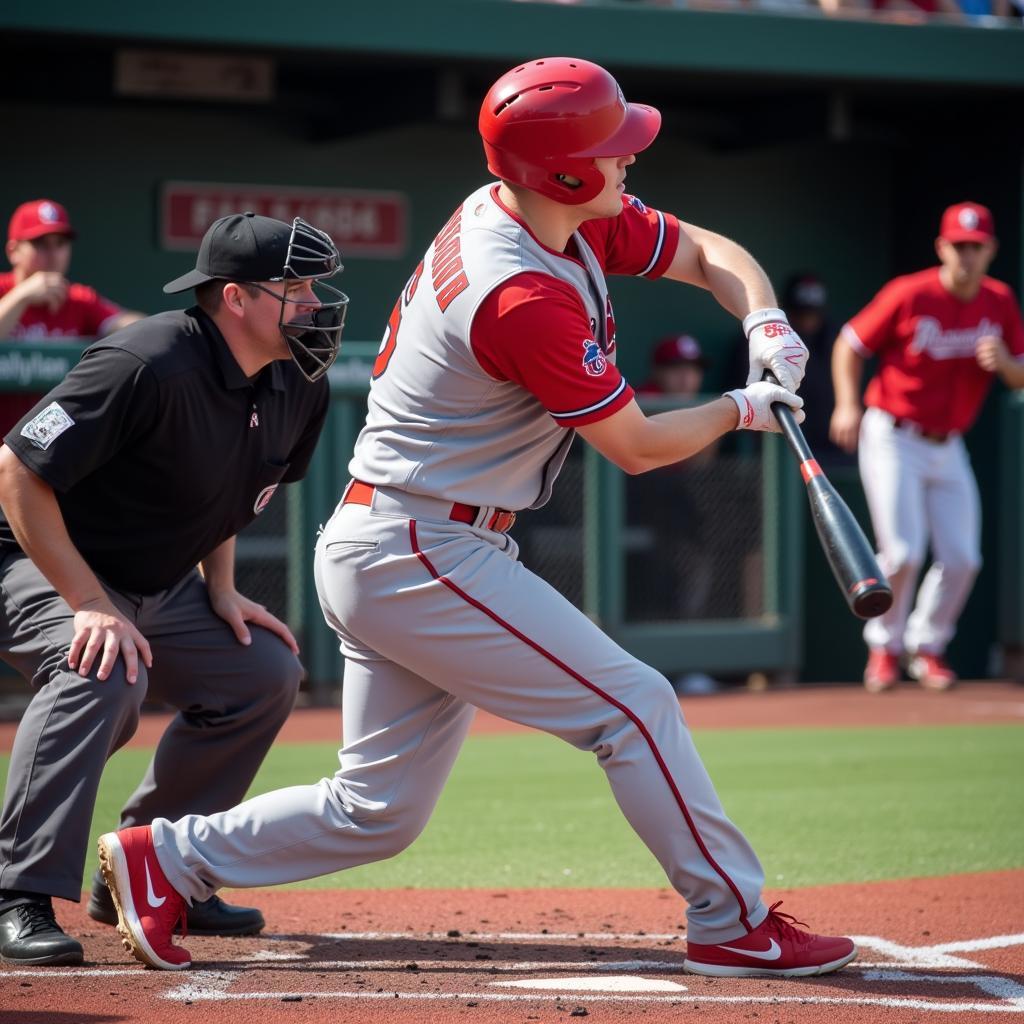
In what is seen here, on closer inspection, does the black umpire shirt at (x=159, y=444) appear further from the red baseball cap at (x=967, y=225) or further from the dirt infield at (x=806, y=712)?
the red baseball cap at (x=967, y=225)

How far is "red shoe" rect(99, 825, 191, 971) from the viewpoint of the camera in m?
3.51

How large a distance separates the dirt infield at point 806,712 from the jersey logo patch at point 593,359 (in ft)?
13.8

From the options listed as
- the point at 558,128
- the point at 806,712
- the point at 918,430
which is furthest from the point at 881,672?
the point at 558,128

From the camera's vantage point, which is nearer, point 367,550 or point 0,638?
point 367,550

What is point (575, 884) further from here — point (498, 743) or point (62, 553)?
point (498, 743)

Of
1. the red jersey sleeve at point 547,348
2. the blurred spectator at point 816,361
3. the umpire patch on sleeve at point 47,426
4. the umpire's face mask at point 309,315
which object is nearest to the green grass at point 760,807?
the umpire's face mask at point 309,315

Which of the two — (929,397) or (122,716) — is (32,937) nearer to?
(122,716)

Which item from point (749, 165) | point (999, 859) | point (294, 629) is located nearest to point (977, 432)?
point (749, 165)

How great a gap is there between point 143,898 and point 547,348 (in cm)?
137

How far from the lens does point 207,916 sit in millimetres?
3984

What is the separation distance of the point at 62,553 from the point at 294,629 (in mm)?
4724

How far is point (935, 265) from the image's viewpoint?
1141 centimetres

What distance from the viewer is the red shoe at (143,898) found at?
3508mm

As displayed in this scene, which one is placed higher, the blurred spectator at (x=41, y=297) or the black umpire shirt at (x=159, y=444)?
the blurred spectator at (x=41, y=297)
